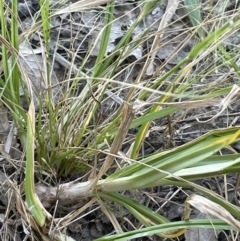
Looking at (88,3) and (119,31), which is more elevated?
(88,3)

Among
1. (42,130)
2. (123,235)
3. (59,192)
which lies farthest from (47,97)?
(123,235)

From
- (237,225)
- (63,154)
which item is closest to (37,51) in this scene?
(63,154)

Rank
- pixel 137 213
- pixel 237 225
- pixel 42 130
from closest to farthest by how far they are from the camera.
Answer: pixel 237 225 < pixel 137 213 < pixel 42 130

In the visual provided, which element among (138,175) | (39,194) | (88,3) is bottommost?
A: (39,194)

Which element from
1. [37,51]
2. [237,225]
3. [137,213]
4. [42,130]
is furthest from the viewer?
[37,51]

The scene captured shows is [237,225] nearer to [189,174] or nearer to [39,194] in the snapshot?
[189,174]

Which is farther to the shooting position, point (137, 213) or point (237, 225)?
point (137, 213)
